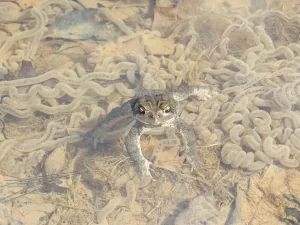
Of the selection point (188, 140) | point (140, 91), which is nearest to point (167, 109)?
point (188, 140)

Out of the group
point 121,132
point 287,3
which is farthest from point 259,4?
point 121,132

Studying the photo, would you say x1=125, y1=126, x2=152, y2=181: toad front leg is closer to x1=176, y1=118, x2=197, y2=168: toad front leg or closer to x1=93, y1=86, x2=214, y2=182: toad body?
x1=93, y1=86, x2=214, y2=182: toad body

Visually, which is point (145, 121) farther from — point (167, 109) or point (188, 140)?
point (188, 140)

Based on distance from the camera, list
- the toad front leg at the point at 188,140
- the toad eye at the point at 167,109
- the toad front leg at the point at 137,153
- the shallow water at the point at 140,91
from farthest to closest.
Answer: the toad front leg at the point at 188,140, the toad front leg at the point at 137,153, the shallow water at the point at 140,91, the toad eye at the point at 167,109

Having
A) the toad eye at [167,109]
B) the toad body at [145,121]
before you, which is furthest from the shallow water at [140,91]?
the toad eye at [167,109]

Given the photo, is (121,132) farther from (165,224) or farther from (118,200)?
(165,224)

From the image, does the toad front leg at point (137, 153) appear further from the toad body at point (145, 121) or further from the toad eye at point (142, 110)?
the toad eye at point (142, 110)

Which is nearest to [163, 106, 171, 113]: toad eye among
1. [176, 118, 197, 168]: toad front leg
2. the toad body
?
the toad body
